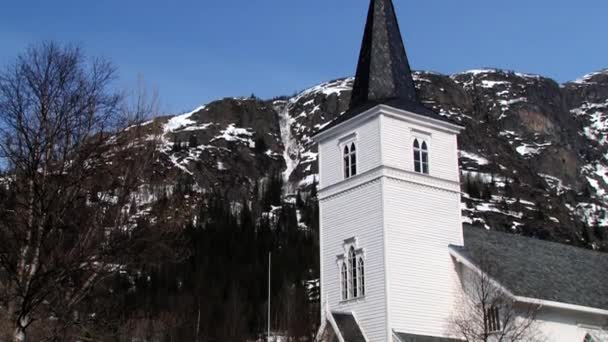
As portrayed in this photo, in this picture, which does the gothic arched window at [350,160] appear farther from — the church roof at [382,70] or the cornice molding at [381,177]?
the church roof at [382,70]

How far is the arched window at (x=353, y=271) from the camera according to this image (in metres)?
37.2

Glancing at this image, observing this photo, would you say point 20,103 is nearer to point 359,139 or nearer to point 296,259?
point 359,139

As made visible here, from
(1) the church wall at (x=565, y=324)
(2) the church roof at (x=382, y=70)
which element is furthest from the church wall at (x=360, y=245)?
(1) the church wall at (x=565, y=324)

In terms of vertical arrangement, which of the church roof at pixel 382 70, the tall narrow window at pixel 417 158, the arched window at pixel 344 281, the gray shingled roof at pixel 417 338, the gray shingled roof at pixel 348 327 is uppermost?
the church roof at pixel 382 70

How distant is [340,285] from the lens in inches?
1496

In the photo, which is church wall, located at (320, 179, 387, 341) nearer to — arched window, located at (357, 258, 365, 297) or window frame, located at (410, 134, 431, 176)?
arched window, located at (357, 258, 365, 297)

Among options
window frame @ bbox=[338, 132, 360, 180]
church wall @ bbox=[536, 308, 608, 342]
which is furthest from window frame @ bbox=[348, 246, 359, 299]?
church wall @ bbox=[536, 308, 608, 342]

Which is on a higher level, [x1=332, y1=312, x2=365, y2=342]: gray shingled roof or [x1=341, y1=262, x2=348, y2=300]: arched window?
[x1=341, y1=262, x2=348, y2=300]: arched window

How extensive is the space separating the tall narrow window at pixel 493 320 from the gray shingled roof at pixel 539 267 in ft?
4.39

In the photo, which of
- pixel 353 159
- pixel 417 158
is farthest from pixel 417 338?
pixel 353 159

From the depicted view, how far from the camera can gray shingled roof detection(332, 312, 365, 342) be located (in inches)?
1394

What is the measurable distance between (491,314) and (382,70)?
1343 cm

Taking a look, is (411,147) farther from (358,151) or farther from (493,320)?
(493,320)

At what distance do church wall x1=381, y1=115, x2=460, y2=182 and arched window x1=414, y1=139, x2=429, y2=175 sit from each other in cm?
20
